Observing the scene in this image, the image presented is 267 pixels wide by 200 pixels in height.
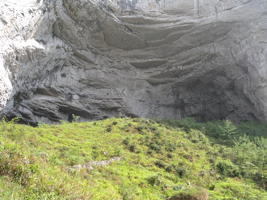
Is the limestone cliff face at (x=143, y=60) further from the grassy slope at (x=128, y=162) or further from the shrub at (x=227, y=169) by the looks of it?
the shrub at (x=227, y=169)

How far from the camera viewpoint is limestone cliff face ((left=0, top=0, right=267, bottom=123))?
22312mm

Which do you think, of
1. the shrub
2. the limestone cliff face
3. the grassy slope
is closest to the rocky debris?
the grassy slope

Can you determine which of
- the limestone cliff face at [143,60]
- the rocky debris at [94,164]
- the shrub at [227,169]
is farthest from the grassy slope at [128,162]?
the limestone cliff face at [143,60]

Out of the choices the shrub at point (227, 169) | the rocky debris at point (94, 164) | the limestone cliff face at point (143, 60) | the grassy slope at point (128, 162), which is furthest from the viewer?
the limestone cliff face at point (143, 60)

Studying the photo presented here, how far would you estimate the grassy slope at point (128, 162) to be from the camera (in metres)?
7.00

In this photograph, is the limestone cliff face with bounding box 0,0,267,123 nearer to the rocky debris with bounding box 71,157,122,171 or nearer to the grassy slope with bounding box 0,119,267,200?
the grassy slope with bounding box 0,119,267,200

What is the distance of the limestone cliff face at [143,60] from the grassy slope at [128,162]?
636 cm

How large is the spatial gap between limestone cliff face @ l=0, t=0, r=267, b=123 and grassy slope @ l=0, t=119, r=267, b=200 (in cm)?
636

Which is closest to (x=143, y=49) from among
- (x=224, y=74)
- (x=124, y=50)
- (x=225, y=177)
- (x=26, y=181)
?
(x=124, y=50)

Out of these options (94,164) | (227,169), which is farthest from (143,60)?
(94,164)

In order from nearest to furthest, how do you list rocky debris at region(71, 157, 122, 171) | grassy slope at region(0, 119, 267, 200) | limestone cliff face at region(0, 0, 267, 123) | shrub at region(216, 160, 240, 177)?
grassy slope at region(0, 119, 267, 200), rocky debris at region(71, 157, 122, 171), shrub at region(216, 160, 240, 177), limestone cliff face at region(0, 0, 267, 123)

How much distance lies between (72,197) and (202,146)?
38.5 feet

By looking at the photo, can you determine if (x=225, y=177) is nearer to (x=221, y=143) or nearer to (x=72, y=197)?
(x=221, y=143)

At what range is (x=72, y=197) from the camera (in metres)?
6.39
